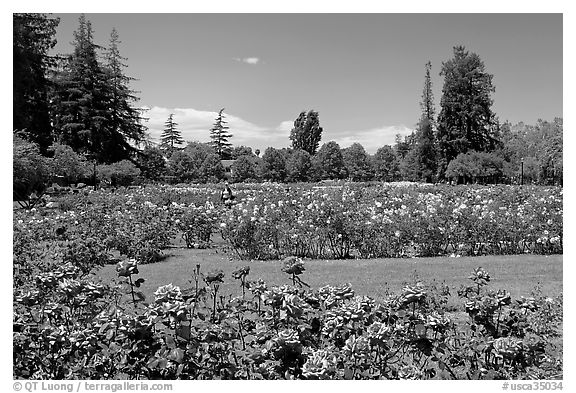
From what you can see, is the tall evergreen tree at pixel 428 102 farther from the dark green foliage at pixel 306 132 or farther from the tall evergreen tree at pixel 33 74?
the tall evergreen tree at pixel 33 74

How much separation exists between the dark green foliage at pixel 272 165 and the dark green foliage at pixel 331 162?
321 centimetres

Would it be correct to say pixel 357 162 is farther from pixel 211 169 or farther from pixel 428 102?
pixel 211 169

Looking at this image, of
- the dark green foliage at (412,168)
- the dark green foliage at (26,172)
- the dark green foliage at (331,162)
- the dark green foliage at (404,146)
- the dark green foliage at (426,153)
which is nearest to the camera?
the dark green foliage at (26,172)

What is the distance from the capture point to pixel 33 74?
2311 cm

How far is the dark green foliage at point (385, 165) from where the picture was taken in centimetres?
4303

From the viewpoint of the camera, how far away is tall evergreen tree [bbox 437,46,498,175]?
33.7 meters

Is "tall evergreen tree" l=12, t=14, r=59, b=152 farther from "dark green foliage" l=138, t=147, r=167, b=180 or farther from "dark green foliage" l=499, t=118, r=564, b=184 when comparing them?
"dark green foliage" l=499, t=118, r=564, b=184

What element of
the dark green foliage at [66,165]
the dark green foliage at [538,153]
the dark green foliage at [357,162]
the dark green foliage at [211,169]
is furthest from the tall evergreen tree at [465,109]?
the dark green foliage at [66,165]

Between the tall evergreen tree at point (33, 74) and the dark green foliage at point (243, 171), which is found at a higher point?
the tall evergreen tree at point (33, 74)

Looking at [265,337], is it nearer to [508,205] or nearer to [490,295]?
[490,295]

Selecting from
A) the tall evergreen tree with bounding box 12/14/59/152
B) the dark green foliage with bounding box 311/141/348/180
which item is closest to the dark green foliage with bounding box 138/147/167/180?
the tall evergreen tree with bounding box 12/14/59/152

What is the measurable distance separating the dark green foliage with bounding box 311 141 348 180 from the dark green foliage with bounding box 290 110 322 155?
386 inches
